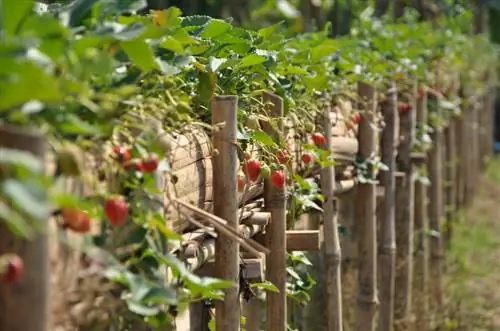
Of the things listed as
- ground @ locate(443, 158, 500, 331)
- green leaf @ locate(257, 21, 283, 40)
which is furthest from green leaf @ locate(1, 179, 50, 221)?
ground @ locate(443, 158, 500, 331)

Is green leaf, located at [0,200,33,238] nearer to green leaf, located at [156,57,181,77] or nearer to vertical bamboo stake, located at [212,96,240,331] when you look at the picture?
green leaf, located at [156,57,181,77]

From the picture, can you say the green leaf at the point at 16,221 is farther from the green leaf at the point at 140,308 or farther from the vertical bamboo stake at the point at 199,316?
the vertical bamboo stake at the point at 199,316

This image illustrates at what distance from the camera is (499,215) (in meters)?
11.7

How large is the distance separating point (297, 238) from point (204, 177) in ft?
3.04

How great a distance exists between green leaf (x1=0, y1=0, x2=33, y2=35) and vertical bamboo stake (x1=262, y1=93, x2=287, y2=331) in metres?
1.80

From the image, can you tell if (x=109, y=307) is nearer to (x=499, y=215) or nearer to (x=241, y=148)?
(x=241, y=148)

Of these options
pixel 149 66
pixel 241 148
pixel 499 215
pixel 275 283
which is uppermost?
pixel 149 66

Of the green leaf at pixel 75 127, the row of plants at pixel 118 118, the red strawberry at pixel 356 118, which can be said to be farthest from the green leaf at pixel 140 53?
the red strawberry at pixel 356 118

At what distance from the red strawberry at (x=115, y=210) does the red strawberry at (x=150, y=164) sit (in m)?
0.13

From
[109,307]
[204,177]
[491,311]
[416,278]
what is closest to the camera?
[109,307]

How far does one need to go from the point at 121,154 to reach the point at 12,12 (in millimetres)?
400

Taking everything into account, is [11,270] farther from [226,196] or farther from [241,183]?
[241,183]

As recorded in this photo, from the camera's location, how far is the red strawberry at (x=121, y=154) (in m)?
2.04

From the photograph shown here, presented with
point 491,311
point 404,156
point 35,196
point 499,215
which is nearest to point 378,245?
point 404,156
